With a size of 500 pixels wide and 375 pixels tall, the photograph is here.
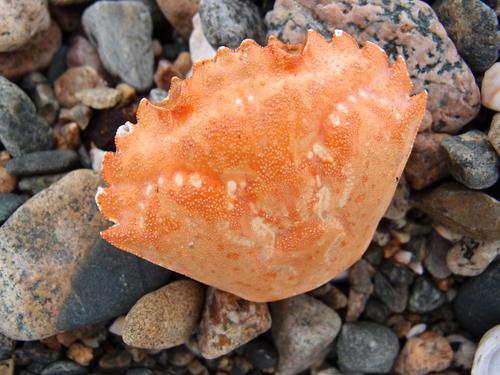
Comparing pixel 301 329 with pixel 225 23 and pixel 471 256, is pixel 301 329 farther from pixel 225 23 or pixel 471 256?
pixel 225 23

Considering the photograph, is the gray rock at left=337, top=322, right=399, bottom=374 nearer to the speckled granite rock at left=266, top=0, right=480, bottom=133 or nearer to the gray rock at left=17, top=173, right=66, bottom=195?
the speckled granite rock at left=266, top=0, right=480, bottom=133

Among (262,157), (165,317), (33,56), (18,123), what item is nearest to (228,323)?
(165,317)

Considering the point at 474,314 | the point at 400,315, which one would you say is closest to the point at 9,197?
the point at 400,315

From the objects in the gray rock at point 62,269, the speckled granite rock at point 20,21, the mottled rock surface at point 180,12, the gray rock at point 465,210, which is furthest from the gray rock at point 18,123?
the gray rock at point 465,210

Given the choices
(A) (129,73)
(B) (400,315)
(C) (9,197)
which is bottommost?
(B) (400,315)

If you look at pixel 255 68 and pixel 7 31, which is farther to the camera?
pixel 7 31

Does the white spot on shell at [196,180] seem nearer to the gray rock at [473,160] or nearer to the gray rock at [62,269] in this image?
the gray rock at [62,269]

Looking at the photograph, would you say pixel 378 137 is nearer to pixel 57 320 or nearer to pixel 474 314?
pixel 474 314
